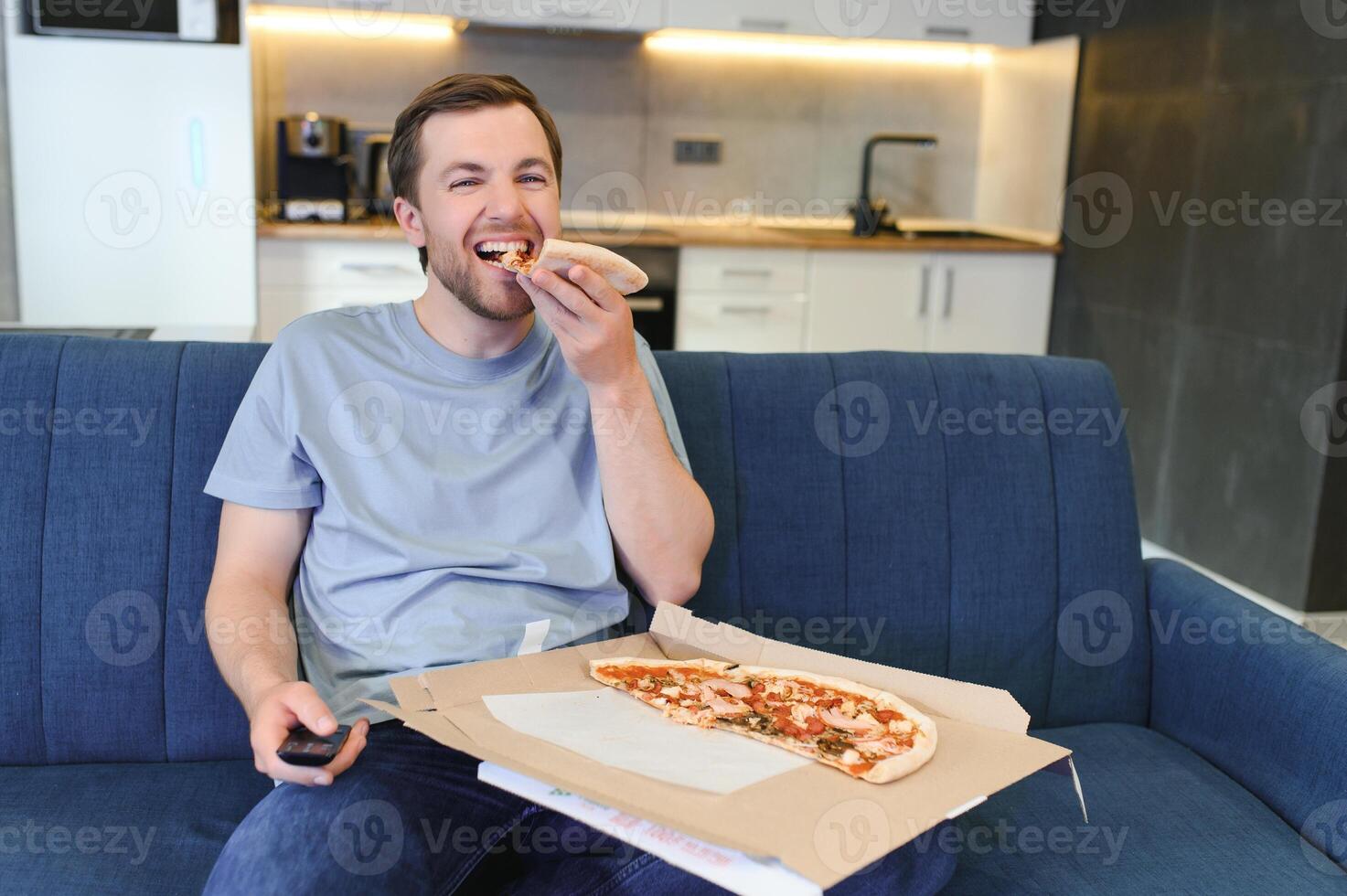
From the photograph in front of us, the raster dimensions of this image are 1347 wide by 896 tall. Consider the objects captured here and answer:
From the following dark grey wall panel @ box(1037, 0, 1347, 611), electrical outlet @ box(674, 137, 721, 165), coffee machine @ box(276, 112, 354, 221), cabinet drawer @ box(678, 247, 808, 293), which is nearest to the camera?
dark grey wall panel @ box(1037, 0, 1347, 611)

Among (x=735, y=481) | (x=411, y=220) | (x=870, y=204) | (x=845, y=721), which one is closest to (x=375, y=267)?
(x=870, y=204)

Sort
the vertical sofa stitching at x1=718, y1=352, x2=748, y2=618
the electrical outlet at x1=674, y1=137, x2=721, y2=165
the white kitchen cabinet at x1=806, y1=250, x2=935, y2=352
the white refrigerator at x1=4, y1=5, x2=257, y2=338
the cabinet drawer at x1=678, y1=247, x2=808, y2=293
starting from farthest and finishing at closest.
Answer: the electrical outlet at x1=674, y1=137, x2=721, y2=165, the white kitchen cabinet at x1=806, y1=250, x2=935, y2=352, the cabinet drawer at x1=678, y1=247, x2=808, y2=293, the white refrigerator at x1=4, y1=5, x2=257, y2=338, the vertical sofa stitching at x1=718, y1=352, x2=748, y2=618

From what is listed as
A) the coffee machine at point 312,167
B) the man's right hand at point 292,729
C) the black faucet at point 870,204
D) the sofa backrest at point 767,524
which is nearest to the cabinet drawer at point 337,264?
the coffee machine at point 312,167

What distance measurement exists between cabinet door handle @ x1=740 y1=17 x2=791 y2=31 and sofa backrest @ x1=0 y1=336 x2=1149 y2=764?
2.52 m

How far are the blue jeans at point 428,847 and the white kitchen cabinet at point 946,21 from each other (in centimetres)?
346

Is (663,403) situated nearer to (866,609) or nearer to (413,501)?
(413,501)

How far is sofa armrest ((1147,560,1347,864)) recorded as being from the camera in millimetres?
1454

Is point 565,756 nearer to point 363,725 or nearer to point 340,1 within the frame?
point 363,725

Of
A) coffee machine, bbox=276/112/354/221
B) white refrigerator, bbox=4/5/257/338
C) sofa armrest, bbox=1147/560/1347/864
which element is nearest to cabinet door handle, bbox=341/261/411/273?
coffee machine, bbox=276/112/354/221

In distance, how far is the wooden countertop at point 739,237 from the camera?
3713 mm

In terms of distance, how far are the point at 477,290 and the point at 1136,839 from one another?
3.34 feet

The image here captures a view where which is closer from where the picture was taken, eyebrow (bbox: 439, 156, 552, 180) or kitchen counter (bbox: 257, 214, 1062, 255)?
eyebrow (bbox: 439, 156, 552, 180)

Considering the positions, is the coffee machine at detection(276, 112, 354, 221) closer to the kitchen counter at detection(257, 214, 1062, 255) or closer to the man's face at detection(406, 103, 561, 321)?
the kitchen counter at detection(257, 214, 1062, 255)

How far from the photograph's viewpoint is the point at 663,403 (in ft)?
5.14
